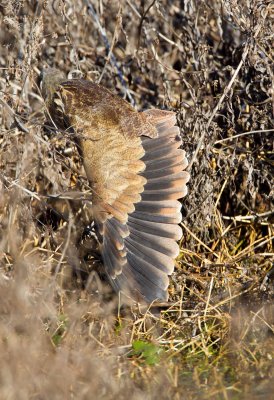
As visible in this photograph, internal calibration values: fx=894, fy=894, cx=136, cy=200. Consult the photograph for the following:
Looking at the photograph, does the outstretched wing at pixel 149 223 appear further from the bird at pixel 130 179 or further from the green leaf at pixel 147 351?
the green leaf at pixel 147 351

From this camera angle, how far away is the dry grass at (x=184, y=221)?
361cm

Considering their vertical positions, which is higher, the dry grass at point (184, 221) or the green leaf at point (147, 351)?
the dry grass at point (184, 221)

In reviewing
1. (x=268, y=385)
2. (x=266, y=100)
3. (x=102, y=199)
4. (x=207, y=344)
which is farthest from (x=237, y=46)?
(x=268, y=385)

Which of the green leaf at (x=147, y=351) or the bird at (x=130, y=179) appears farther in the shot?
the bird at (x=130, y=179)

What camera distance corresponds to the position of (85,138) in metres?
4.29

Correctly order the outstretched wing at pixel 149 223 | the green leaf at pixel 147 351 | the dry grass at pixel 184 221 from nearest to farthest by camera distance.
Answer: the dry grass at pixel 184 221 < the green leaf at pixel 147 351 < the outstretched wing at pixel 149 223

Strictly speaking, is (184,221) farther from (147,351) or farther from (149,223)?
(147,351)

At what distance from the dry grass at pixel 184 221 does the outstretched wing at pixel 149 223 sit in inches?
5.8

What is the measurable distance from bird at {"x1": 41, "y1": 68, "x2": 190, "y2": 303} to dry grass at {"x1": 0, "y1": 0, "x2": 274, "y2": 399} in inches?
6.0

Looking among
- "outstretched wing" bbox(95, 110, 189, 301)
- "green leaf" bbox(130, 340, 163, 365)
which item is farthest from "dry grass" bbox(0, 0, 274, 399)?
"outstretched wing" bbox(95, 110, 189, 301)

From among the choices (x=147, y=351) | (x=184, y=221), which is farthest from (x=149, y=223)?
(x=147, y=351)

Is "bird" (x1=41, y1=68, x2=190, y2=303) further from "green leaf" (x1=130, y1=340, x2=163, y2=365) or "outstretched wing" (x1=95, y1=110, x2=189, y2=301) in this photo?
"green leaf" (x1=130, y1=340, x2=163, y2=365)

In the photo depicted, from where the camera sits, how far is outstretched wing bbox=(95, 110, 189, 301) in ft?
14.1

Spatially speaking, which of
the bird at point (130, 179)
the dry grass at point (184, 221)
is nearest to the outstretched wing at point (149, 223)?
the bird at point (130, 179)
